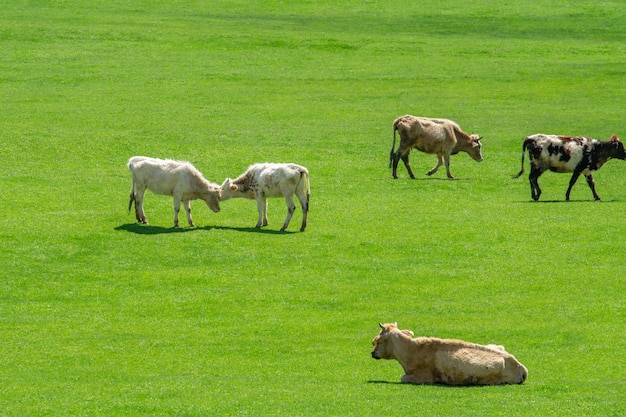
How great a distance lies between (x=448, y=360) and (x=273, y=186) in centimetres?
1277

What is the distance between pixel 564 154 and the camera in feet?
117

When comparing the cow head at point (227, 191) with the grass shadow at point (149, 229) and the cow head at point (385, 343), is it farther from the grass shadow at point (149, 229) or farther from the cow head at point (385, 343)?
the cow head at point (385, 343)

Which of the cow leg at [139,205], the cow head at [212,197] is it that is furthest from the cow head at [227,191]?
the cow leg at [139,205]

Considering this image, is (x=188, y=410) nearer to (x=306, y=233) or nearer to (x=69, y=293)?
(x=69, y=293)

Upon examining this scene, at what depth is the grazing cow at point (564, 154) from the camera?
35.8 meters

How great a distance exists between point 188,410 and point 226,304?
7.41 metres

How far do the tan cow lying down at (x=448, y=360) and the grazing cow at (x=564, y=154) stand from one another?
1688 centimetres

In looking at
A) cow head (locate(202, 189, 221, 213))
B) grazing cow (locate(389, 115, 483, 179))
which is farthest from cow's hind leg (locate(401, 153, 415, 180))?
cow head (locate(202, 189, 221, 213))

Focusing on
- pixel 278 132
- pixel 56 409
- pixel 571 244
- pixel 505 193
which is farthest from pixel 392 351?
pixel 278 132

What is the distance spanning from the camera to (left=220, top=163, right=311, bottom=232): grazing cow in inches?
1240

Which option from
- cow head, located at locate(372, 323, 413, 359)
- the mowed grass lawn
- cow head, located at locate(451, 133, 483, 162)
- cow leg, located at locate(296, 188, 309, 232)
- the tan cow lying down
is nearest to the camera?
the tan cow lying down

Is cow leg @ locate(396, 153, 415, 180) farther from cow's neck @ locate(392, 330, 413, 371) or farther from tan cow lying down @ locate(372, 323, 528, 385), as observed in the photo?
cow's neck @ locate(392, 330, 413, 371)

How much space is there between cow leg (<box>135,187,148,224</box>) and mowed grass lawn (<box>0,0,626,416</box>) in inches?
9.4

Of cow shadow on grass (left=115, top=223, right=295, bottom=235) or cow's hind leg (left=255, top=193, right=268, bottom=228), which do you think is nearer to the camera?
cow shadow on grass (left=115, top=223, right=295, bottom=235)
